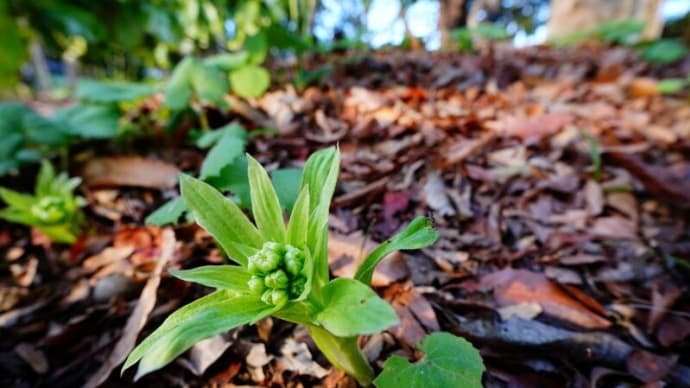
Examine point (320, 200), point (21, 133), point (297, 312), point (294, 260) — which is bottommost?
point (297, 312)

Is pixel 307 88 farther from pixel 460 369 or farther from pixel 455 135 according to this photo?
pixel 460 369

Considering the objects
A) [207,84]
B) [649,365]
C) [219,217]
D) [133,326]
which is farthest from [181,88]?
[649,365]

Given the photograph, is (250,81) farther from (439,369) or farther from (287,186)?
(439,369)

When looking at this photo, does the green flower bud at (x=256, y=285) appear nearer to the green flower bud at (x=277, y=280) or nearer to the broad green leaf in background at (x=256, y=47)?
the green flower bud at (x=277, y=280)

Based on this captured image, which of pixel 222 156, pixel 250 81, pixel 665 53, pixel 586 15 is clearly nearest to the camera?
pixel 222 156

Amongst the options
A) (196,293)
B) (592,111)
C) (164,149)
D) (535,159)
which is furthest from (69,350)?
(592,111)

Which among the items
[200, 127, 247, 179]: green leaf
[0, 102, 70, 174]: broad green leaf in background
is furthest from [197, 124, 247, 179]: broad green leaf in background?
[0, 102, 70, 174]: broad green leaf in background

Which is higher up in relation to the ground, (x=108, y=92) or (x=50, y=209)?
(x=108, y=92)
